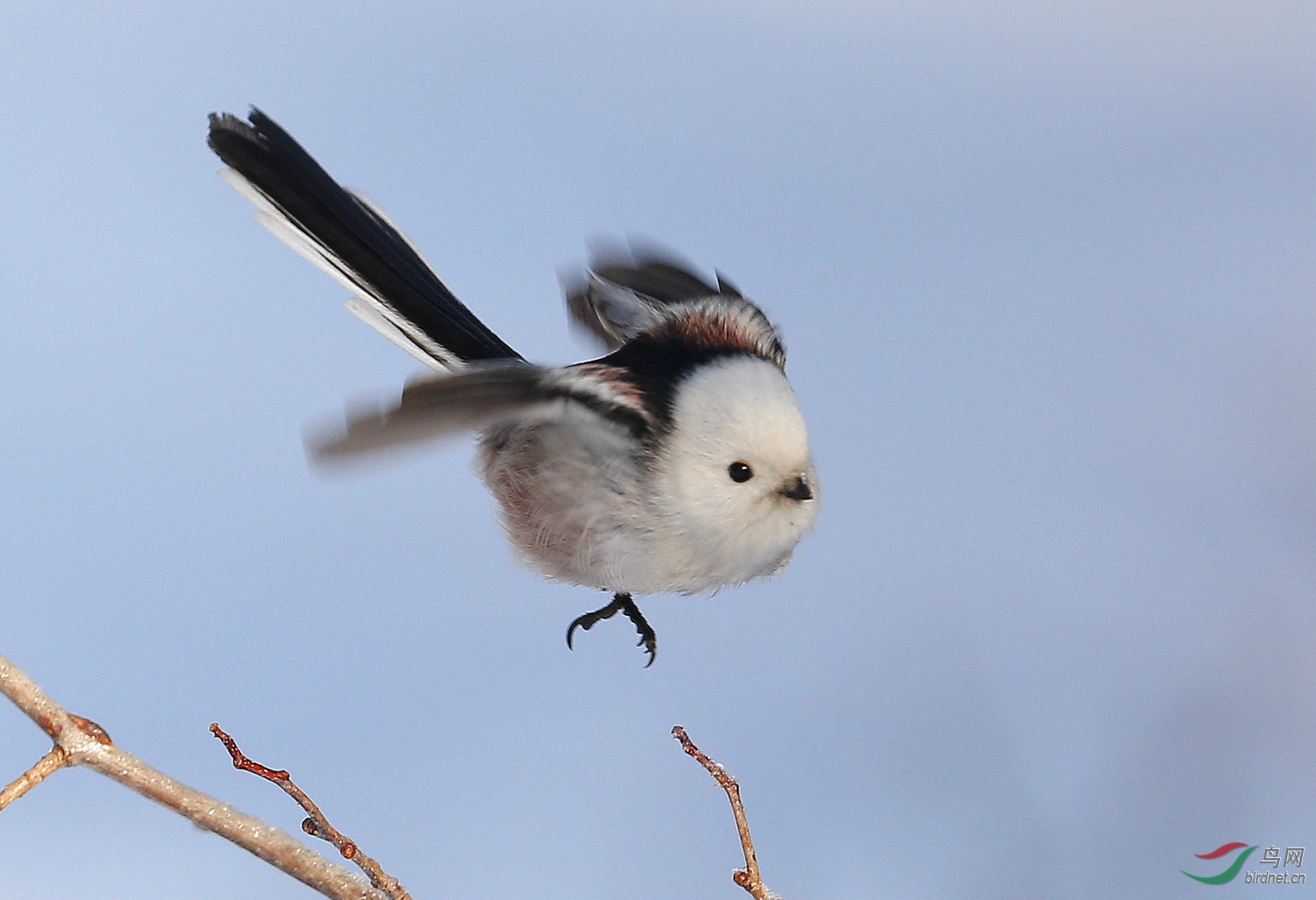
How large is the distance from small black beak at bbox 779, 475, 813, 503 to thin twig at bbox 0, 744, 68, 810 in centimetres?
74

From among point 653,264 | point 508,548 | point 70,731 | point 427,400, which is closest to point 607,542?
point 508,548

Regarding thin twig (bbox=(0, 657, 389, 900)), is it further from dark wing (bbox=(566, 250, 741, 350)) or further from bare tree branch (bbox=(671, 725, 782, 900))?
dark wing (bbox=(566, 250, 741, 350))

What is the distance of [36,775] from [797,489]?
0.77 meters

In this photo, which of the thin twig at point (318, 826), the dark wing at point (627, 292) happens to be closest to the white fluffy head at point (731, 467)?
the dark wing at point (627, 292)

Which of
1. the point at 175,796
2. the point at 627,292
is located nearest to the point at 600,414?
the point at 627,292

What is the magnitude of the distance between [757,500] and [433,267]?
51 cm

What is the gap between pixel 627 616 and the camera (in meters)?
1.68

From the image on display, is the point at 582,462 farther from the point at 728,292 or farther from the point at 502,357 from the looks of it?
the point at 728,292

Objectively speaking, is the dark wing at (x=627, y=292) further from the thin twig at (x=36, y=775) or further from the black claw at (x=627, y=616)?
the thin twig at (x=36, y=775)

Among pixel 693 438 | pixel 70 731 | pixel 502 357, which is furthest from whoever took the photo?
pixel 502 357

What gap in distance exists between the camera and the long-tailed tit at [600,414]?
4.07 ft

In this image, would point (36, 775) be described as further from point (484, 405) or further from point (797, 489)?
point (797, 489)

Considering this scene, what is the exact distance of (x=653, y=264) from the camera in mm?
1583

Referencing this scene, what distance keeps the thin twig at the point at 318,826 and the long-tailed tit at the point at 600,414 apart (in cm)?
29
